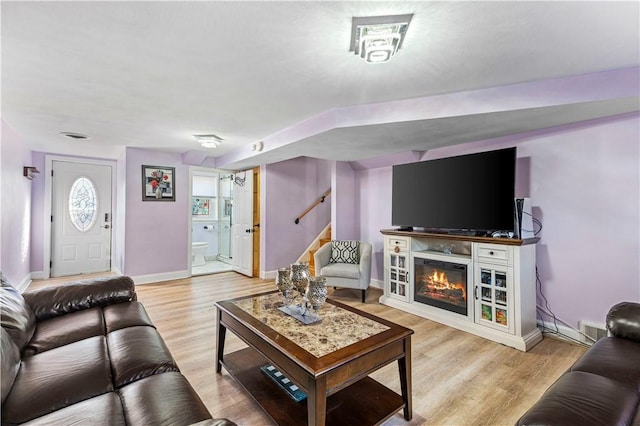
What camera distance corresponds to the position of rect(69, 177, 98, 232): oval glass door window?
17.8 ft

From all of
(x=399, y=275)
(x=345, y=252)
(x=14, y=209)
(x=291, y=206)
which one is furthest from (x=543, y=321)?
(x=14, y=209)

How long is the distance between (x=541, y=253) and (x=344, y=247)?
7.76ft

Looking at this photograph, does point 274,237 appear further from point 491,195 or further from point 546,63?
point 546,63

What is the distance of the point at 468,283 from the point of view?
122 inches

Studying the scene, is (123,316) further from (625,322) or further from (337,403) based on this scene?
(625,322)

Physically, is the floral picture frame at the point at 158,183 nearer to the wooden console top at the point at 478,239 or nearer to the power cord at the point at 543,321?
the wooden console top at the point at 478,239

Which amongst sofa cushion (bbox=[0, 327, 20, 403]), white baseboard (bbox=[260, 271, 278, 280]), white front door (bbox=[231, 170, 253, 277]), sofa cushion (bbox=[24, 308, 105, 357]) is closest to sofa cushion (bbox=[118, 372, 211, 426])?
sofa cushion (bbox=[0, 327, 20, 403])

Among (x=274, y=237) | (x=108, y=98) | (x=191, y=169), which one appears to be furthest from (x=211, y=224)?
(x=108, y=98)

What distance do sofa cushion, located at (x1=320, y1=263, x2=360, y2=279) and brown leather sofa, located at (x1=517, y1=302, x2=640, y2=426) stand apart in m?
2.57

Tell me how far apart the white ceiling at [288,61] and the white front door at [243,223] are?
232cm

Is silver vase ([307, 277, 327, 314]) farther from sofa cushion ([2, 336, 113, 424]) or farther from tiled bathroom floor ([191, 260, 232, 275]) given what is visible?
tiled bathroom floor ([191, 260, 232, 275])

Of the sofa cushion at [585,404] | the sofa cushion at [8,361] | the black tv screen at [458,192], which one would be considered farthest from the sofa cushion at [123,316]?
the black tv screen at [458,192]

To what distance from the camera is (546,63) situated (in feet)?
6.39

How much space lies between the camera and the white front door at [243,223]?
18.1 ft
